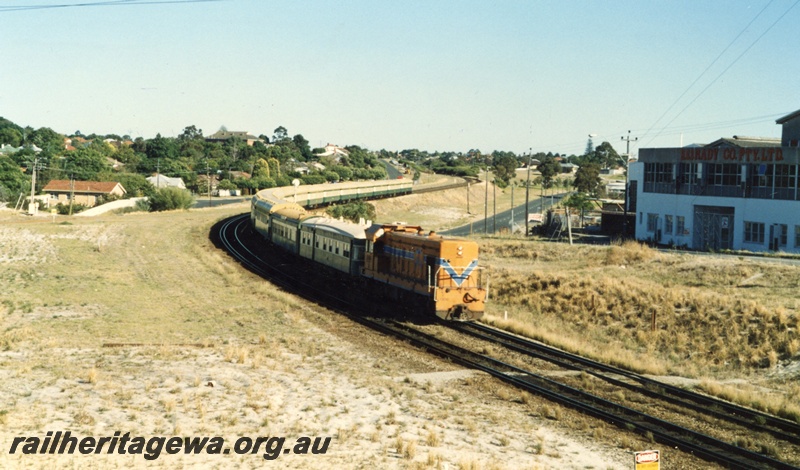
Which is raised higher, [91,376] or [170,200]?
[170,200]

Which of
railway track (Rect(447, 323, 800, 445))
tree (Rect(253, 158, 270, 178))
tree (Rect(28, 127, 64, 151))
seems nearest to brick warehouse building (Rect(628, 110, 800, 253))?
railway track (Rect(447, 323, 800, 445))

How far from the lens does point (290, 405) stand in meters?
17.4

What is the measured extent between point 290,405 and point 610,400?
8.66 meters

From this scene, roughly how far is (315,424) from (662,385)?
35.7 ft

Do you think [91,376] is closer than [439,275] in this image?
Yes

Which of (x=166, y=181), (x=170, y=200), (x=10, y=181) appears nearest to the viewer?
(x=170, y=200)

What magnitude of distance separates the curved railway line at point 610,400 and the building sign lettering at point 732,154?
31577mm

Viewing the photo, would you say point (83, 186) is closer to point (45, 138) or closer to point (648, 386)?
point (45, 138)

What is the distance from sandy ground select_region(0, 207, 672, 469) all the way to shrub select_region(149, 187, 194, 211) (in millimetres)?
59048

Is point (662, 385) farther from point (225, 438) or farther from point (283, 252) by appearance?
point (283, 252)

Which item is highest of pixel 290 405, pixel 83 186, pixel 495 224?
pixel 83 186

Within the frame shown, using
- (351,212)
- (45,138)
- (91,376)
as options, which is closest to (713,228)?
(351,212)

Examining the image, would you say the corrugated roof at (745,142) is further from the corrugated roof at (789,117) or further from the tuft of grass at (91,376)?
the tuft of grass at (91,376)

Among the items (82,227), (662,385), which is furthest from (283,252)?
(662,385)
